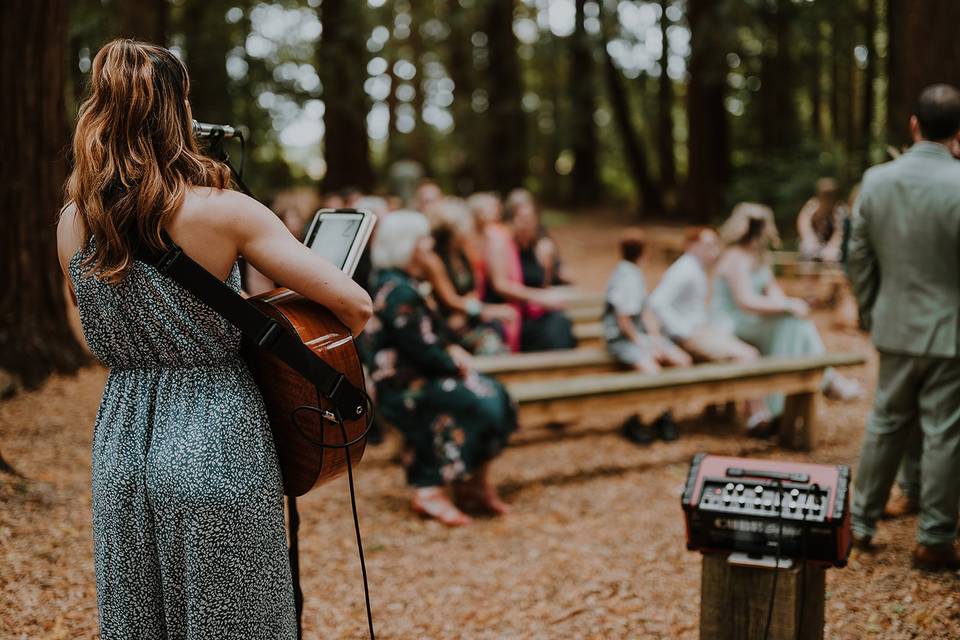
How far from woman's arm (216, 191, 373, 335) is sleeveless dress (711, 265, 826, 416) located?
5.57 metres

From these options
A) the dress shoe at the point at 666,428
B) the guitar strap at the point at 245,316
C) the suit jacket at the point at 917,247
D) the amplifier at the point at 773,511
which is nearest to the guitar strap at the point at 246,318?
the guitar strap at the point at 245,316

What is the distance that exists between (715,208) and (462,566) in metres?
16.9

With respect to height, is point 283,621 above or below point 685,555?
above

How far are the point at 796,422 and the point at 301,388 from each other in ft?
18.6

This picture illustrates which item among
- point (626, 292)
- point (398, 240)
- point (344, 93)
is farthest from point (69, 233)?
point (344, 93)

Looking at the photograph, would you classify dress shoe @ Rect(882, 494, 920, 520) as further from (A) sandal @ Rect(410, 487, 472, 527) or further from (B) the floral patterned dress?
(A) sandal @ Rect(410, 487, 472, 527)

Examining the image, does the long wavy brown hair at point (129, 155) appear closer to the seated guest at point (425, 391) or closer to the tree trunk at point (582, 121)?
the seated guest at point (425, 391)

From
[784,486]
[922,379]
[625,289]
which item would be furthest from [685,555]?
[625,289]

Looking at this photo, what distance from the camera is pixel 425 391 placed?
558 centimetres

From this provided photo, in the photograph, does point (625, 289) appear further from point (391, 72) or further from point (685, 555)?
point (391, 72)

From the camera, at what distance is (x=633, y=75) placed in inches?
976

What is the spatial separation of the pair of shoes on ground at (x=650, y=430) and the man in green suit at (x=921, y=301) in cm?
274

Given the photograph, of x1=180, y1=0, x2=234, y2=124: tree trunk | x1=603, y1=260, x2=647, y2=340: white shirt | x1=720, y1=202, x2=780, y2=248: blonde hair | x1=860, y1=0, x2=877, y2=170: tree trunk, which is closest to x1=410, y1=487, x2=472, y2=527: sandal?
x1=603, y1=260, x2=647, y2=340: white shirt

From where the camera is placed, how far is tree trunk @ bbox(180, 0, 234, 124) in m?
14.2
